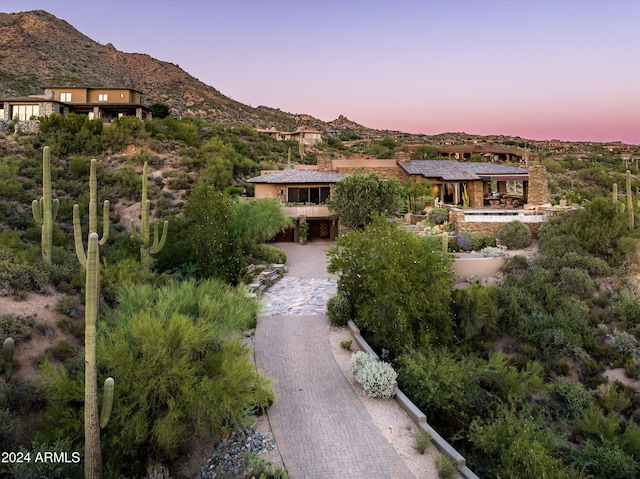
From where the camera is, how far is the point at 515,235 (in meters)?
22.2

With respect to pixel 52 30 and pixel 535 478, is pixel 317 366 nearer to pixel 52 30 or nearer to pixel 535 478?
pixel 535 478

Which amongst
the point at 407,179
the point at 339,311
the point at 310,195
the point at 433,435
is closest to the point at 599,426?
the point at 433,435

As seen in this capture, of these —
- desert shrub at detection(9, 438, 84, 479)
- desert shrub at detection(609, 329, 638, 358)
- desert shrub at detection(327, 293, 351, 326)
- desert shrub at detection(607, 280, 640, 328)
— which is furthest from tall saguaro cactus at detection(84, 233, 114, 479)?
desert shrub at detection(607, 280, 640, 328)

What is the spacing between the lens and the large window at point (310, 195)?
2943 centimetres

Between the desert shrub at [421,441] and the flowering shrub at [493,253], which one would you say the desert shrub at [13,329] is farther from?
the flowering shrub at [493,253]

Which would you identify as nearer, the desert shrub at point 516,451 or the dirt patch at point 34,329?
the desert shrub at point 516,451

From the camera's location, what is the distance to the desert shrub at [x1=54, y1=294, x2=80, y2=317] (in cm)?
1222

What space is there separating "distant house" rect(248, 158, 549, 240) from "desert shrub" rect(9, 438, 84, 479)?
20.7 m

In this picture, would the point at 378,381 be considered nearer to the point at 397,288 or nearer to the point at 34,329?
the point at 397,288

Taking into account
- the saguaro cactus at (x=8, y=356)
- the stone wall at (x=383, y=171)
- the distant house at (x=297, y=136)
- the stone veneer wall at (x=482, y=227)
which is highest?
the distant house at (x=297, y=136)

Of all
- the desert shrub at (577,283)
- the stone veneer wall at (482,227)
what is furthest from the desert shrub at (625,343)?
the stone veneer wall at (482,227)

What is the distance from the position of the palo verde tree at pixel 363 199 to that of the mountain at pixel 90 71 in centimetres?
4425

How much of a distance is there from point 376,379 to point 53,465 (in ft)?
22.1

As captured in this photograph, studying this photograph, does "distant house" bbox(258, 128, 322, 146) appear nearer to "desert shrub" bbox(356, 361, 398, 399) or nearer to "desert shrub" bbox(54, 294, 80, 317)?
"desert shrub" bbox(54, 294, 80, 317)
